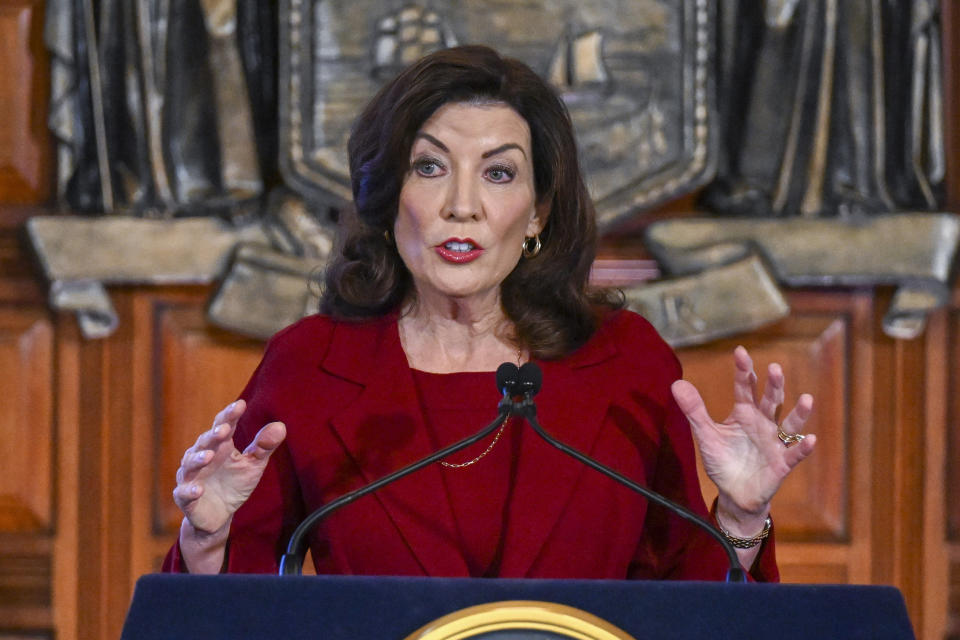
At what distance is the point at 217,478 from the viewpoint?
52.2 inches

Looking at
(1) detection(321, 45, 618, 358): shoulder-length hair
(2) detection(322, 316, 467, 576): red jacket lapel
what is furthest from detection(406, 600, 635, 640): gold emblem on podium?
(1) detection(321, 45, 618, 358): shoulder-length hair

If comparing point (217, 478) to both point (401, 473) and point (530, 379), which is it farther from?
point (530, 379)

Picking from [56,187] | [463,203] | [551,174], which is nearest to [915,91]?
[551,174]

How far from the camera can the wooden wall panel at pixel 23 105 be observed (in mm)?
2971

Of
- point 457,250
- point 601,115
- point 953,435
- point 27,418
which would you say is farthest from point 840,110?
point 27,418

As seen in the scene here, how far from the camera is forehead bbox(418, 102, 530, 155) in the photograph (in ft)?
5.25

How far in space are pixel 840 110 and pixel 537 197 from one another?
1.45 m

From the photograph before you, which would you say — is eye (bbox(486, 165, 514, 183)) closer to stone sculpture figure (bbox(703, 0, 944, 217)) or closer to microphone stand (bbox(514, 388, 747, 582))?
microphone stand (bbox(514, 388, 747, 582))

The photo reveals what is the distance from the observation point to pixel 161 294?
2998mm

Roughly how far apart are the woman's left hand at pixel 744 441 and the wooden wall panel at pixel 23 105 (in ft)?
7.28

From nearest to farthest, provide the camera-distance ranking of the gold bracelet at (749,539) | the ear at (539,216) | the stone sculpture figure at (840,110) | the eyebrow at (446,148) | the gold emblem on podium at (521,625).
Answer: the gold emblem on podium at (521,625), the gold bracelet at (749,539), the eyebrow at (446,148), the ear at (539,216), the stone sculpture figure at (840,110)

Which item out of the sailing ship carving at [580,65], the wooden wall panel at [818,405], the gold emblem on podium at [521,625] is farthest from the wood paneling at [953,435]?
the gold emblem on podium at [521,625]

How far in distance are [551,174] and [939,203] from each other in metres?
1.58

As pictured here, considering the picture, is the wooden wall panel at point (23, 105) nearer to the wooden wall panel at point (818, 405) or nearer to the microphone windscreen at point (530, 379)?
the wooden wall panel at point (818, 405)
